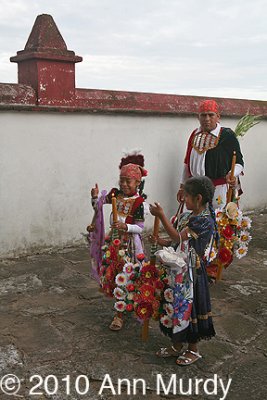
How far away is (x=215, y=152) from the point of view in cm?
505

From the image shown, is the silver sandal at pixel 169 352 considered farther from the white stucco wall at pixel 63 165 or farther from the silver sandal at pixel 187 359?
the white stucco wall at pixel 63 165

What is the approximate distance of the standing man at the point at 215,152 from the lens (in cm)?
502

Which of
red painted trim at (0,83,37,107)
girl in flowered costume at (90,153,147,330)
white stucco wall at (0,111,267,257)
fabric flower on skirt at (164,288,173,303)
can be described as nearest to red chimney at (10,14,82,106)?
red painted trim at (0,83,37,107)

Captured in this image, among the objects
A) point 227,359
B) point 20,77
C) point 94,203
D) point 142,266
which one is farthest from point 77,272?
point 20,77

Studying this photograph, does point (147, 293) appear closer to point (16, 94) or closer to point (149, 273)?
point (149, 273)

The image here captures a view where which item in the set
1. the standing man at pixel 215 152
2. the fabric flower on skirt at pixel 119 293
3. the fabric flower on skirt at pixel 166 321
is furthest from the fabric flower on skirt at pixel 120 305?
the standing man at pixel 215 152

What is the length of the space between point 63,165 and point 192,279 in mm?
3194

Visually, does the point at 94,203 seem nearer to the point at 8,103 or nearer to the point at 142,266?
the point at 142,266

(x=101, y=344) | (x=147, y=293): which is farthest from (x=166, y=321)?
(x=101, y=344)

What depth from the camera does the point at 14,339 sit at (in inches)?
140

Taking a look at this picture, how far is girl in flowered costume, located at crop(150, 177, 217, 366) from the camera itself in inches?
123

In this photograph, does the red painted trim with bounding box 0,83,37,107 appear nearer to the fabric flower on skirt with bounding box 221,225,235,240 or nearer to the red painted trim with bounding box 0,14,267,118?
the red painted trim with bounding box 0,14,267,118

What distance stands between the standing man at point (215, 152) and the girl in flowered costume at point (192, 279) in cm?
185

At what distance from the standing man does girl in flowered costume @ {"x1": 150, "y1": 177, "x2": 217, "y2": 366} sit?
1.85 meters
